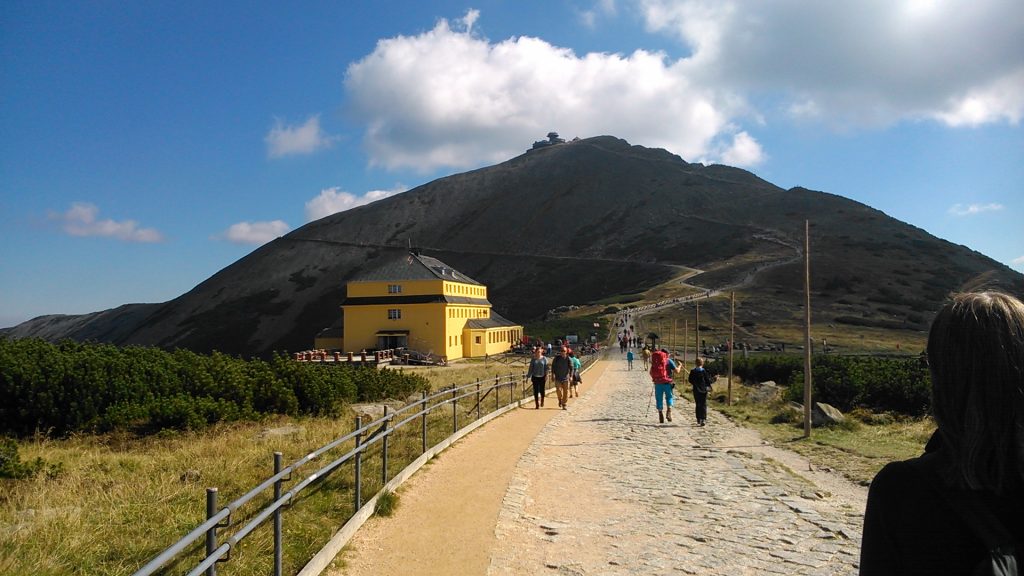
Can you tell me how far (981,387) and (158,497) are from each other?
7.69 metres

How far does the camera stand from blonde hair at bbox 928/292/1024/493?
1.81m

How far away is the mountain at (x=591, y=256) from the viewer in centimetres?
9462

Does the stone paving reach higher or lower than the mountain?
lower

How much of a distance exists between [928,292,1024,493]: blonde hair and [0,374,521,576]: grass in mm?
4993

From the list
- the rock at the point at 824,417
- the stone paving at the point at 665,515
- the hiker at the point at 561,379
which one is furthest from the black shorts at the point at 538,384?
the rock at the point at 824,417

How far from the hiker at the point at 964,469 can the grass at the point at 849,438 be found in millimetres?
9046

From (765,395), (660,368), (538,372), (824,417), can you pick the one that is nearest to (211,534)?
(660,368)

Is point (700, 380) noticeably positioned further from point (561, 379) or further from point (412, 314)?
point (412, 314)

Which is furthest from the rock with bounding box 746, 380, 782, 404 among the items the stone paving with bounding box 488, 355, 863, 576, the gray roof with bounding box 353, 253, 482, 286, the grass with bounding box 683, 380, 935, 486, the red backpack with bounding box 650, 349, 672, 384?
the gray roof with bounding box 353, 253, 482, 286

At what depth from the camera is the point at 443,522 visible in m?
7.64

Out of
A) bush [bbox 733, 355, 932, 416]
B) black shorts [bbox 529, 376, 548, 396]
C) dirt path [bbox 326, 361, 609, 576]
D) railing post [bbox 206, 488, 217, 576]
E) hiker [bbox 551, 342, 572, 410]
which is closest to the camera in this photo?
railing post [bbox 206, 488, 217, 576]

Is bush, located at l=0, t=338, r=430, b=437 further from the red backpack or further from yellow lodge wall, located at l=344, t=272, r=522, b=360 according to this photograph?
yellow lodge wall, located at l=344, t=272, r=522, b=360

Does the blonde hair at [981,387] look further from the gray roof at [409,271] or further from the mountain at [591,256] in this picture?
the mountain at [591,256]

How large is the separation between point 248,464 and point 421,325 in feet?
161
